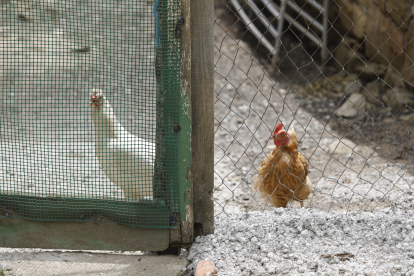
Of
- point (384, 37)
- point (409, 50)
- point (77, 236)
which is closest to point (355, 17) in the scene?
point (384, 37)

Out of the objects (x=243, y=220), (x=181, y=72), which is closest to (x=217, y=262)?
(x=243, y=220)

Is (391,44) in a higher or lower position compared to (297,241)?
higher

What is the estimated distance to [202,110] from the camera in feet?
6.84

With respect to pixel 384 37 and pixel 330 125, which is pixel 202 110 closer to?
pixel 330 125

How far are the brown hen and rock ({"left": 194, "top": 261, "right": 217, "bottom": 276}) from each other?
1.11m

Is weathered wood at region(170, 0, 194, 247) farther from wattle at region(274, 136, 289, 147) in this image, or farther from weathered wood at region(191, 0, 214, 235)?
wattle at region(274, 136, 289, 147)

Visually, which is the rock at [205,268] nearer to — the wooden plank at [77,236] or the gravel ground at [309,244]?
the gravel ground at [309,244]

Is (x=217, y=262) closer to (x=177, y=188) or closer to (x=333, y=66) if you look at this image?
(x=177, y=188)

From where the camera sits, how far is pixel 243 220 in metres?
2.31

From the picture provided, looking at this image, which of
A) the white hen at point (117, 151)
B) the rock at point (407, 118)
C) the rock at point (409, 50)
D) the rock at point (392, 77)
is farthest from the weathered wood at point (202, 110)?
the rock at point (392, 77)

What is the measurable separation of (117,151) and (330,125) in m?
3.51

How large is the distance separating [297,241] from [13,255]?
5.32 feet

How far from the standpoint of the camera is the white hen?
245cm

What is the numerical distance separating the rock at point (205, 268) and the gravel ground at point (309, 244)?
0.04m
